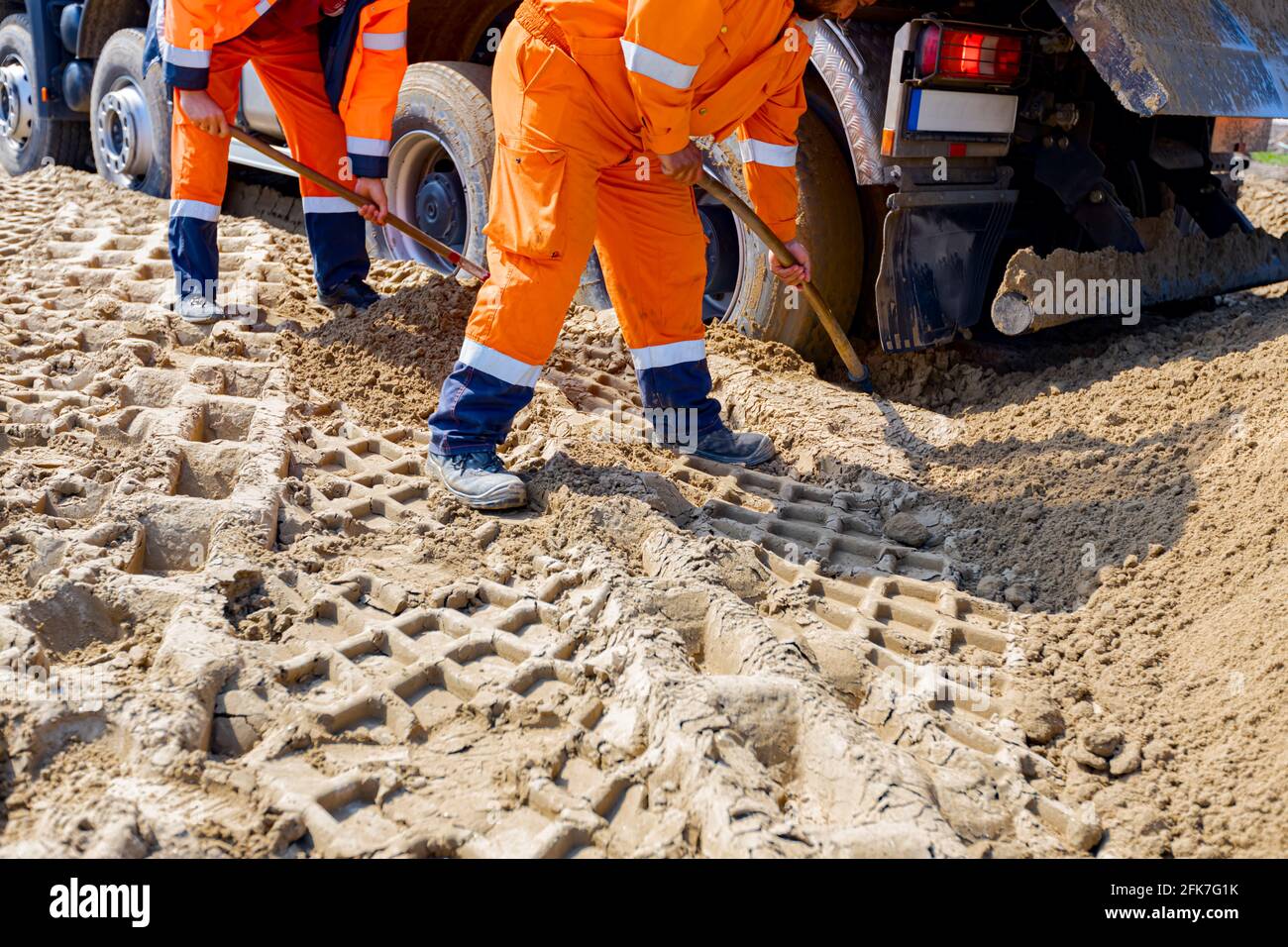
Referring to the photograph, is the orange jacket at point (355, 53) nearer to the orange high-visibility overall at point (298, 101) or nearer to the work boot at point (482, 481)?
the orange high-visibility overall at point (298, 101)

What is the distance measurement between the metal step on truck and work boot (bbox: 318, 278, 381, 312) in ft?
1.74

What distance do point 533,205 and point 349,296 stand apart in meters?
1.85

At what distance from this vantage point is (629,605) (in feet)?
8.24

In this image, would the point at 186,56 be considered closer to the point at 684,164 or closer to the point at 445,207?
the point at 445,207

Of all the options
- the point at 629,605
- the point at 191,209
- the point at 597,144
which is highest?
the point at 191,209

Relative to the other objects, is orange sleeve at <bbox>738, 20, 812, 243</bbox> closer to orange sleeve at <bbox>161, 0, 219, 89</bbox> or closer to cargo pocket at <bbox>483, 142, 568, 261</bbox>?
cargo pocket at <bbox>483, 142, 568, 261</bbox>

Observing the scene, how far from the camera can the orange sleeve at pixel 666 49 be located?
8.86ft

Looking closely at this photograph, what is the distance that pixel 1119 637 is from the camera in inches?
107

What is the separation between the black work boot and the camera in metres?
3.68

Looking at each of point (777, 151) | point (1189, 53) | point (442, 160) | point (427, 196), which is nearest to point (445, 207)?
point (427, 196)

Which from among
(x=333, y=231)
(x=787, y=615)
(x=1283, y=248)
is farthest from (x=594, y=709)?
(x=1283, y=248)

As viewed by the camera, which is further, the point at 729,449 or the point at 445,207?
the point at 445,207
